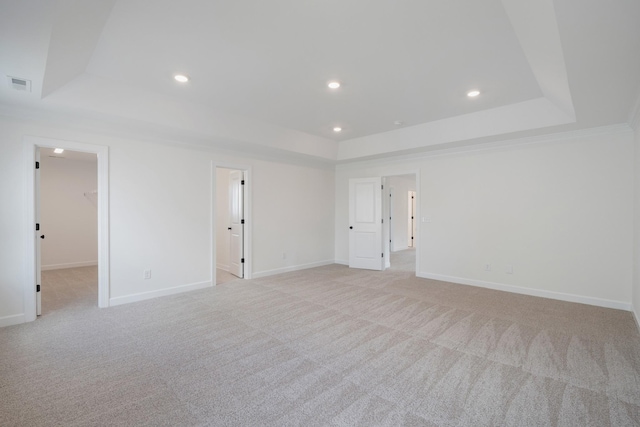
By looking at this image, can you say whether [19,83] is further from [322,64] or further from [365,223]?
[365,223]

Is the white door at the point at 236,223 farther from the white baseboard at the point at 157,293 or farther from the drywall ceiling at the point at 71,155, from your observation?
the drywall ceiling at the point at 71,155

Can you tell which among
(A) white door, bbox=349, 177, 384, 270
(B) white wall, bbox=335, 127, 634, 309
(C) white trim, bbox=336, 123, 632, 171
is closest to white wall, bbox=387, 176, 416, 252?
(A) white door, bbox=349, 177, 384, 270

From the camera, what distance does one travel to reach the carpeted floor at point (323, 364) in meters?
1.96

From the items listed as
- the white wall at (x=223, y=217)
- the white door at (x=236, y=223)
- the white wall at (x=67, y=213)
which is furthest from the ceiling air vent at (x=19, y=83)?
the white wall at (x=67, y=213)

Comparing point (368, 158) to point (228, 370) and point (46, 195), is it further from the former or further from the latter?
point (46, 195)

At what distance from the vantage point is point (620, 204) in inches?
159

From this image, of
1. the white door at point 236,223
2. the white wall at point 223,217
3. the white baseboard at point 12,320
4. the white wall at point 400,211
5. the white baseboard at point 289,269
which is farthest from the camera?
the white wall at point 400,211

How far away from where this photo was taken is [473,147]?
5184mm

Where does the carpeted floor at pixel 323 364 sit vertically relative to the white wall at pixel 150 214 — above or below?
below

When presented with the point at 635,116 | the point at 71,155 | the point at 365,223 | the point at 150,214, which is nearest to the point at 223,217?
the point at 150,214

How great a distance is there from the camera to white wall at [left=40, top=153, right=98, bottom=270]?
690cm

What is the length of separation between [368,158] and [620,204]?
4.00 m

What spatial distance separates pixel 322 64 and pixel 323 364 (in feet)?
9.39

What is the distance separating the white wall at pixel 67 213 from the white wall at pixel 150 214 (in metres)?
3.74
